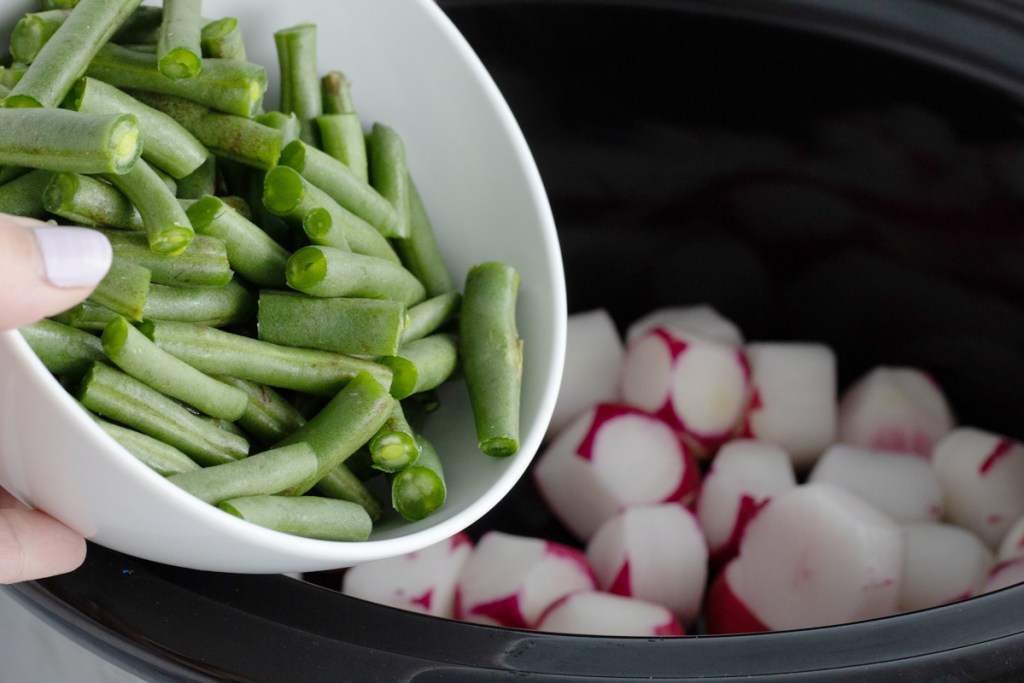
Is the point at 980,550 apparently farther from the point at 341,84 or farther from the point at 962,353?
the point at 341,84

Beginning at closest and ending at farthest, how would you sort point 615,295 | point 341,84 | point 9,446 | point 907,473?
point 9,446 < point 341,84 < point 907,473 < point 615,295

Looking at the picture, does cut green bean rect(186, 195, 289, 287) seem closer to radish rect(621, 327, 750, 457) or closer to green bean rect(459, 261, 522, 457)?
green bean rect(459, 261, 522, 457)

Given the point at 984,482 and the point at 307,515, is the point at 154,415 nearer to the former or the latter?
the point at 307,515

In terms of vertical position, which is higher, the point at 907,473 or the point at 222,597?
the point at 222,597

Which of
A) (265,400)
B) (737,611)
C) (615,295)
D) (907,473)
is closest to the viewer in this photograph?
(265,400)

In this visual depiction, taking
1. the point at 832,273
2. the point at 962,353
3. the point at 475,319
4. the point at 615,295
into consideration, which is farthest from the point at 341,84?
the point at 962,353

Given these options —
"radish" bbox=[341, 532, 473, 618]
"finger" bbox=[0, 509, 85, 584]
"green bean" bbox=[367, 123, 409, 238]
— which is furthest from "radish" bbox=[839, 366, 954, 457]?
"finger" bbox=[0, 509, 85, 584]

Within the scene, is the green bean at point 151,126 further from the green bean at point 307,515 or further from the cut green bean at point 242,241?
the green bean at point 307,515

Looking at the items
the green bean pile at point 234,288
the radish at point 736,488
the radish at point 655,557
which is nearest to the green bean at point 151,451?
the green bean pile at point 234,288
